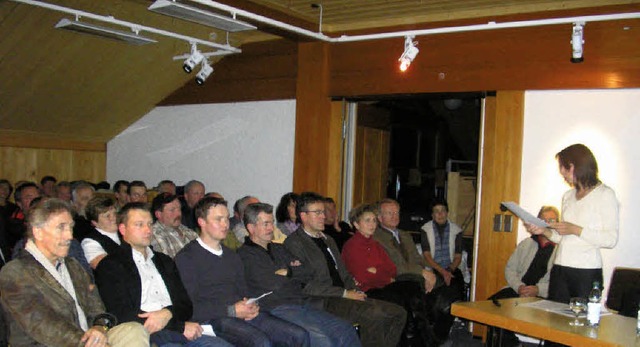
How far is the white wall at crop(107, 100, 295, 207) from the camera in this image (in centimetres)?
686

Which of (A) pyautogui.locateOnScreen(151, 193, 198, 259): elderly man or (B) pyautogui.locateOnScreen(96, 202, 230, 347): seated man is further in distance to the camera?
(A) pyautogui.locateOnScreen(151, 193, 198, 259): elderly man

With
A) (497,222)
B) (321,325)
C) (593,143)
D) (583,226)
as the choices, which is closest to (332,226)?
(497,222)

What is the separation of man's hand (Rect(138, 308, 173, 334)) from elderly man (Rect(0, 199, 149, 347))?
20cm

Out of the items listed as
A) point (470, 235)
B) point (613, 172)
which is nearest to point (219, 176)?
point (470, 235)

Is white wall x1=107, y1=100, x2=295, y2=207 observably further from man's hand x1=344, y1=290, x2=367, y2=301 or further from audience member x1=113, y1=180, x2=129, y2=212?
man's hand x1=344, y1=290, x2=367, y2=301

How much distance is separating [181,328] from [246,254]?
73cm

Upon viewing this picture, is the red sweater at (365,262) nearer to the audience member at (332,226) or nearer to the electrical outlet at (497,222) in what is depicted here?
the audience member at (332,226)

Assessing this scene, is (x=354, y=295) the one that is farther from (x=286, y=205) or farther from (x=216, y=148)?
(x=216, y=148)

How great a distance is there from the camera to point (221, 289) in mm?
3418

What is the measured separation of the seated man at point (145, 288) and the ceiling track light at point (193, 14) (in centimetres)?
168

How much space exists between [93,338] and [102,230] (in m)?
1.10

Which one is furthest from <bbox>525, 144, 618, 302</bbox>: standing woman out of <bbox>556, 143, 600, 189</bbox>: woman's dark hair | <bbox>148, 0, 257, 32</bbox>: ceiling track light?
<bbox>148, 0, 257, 32</bbox>: ceiling track light

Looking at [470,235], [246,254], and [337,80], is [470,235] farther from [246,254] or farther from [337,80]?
[246,254]

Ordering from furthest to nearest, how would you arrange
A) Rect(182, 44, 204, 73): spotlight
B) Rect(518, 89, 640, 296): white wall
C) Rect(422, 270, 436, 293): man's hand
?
Rect(182, 44, 204, 73): spotlight < Rect(422, 270, 436, 293): man's hand < Rect(518, 89, 640, 296): white wall
